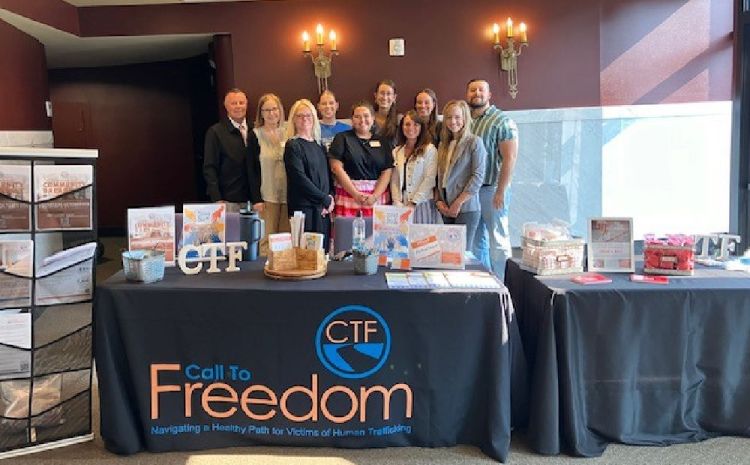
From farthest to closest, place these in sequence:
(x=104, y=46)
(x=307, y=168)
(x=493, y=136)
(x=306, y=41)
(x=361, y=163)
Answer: (x=104, y=46) < (x=306, y=41) < (x=493, y=136) < (x=361, y=163) < (x=307, y=168)

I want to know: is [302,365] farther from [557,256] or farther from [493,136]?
[493,136]

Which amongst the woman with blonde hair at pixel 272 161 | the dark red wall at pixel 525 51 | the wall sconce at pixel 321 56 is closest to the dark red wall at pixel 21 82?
the dark red wall at pixel 525 51

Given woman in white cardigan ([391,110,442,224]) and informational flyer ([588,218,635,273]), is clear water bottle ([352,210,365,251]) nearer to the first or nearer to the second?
informational flyer ([588,218,635,273])

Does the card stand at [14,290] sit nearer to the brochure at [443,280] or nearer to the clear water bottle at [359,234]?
the clear water bottle at [359,234]

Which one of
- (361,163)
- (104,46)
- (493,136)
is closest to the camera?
(361,163)

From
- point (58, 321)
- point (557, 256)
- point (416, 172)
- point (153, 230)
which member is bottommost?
point (58, 321)

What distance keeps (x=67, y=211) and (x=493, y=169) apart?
2537 millimetres

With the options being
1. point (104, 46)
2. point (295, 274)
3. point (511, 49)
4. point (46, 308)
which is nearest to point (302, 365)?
point (295, 274)

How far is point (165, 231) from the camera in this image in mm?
2646

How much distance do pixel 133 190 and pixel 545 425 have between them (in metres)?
7.56

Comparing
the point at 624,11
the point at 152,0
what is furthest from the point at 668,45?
the point at 152,0

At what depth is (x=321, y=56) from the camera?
196 inches

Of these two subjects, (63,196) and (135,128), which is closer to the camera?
(63,196)

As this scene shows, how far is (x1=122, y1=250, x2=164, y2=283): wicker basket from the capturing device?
93.5 inches
